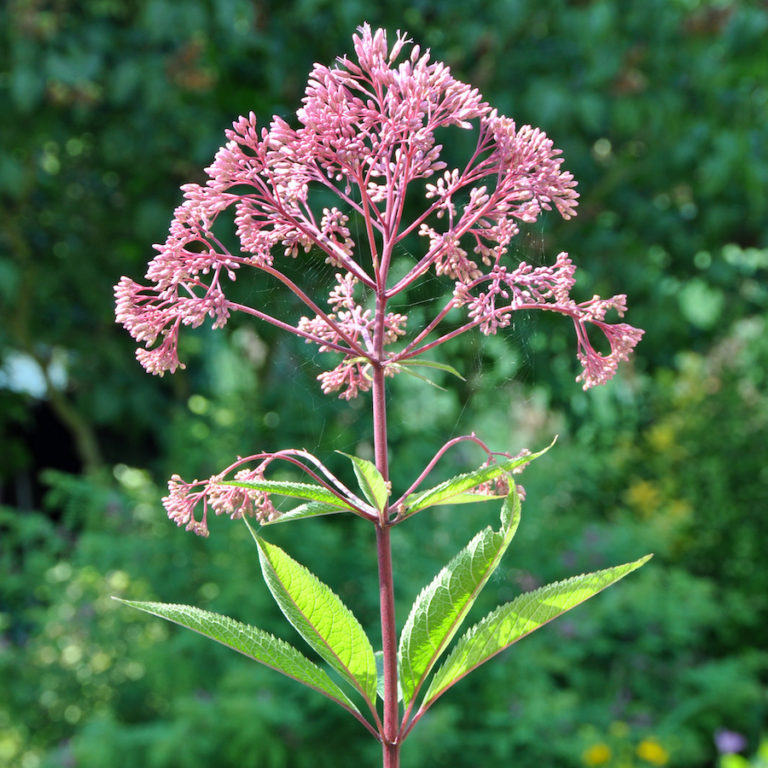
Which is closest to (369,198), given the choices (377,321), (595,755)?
(377,321)

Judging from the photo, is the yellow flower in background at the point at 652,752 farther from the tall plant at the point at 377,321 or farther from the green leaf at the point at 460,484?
the green leaf at the point at 460,484

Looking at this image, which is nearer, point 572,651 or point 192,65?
point 572,651

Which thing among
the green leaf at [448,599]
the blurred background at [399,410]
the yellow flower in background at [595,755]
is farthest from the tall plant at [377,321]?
the yellow flower in background at [595,755]

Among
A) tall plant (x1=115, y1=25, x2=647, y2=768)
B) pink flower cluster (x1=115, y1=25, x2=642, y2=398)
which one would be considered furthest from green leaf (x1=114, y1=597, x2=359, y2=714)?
pink flower cluster (x1=115, y1=25, x2=642, y2=398)

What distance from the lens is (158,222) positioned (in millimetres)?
3338

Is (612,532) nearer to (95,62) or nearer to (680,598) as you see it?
(680,598)

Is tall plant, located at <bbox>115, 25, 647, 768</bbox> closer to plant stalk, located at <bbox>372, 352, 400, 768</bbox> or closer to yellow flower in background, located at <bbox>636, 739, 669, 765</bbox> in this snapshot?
plant stalk, located at <bbox>372, 352, 400, 768</bbox>

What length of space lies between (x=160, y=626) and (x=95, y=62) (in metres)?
1.96

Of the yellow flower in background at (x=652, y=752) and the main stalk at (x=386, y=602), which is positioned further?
the yellow flower in background at (x=652, y=752)

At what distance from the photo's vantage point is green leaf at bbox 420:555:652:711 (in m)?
0.44

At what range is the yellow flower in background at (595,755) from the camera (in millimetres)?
2771

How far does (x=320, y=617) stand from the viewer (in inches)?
18.4

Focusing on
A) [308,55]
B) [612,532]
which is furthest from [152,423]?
[612,532]

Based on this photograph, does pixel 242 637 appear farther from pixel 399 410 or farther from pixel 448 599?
pixel 399 410
